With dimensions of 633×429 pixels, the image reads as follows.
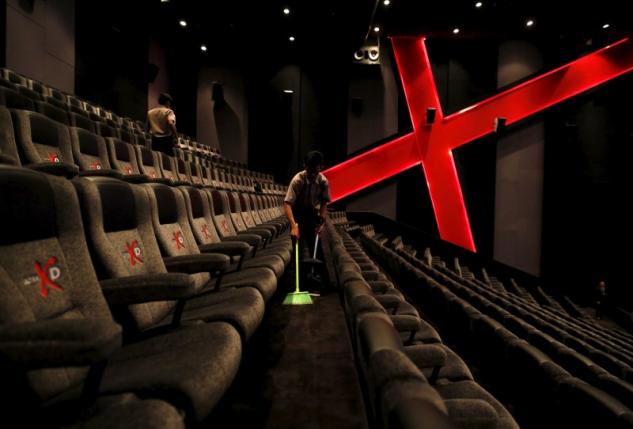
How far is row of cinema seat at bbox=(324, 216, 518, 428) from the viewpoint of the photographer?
0.86ft

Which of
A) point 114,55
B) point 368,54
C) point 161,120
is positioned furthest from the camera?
point 368,54

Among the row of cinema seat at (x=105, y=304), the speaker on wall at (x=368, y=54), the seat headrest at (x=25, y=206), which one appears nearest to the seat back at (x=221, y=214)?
the row of cinema seat at (x=105, y=304)

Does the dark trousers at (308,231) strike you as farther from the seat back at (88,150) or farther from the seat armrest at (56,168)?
the seat armrest at (56,168)

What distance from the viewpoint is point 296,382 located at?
1.99 feet

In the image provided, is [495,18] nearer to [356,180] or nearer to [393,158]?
[393,158]

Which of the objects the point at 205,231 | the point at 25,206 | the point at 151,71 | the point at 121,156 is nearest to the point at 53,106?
the point at 121,156

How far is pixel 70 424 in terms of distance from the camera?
0.28 meters

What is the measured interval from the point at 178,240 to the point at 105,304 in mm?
340

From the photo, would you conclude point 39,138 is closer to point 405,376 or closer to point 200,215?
point 200,215

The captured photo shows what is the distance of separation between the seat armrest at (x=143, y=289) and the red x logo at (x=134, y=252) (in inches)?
4.6

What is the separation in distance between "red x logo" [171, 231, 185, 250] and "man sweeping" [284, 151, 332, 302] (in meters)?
0.40

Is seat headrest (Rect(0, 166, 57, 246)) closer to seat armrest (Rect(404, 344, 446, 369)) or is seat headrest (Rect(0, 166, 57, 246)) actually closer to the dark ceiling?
seat armrest (Rect(404, 344, 446, 369))

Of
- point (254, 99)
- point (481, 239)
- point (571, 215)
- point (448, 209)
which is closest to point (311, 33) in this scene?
point (254, 99)

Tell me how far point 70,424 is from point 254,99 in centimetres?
363
